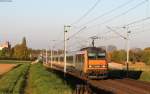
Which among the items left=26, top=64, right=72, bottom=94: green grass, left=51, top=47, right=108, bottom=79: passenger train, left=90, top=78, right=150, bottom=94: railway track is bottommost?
left=90, top=78, right=150, bottom=94: railway track

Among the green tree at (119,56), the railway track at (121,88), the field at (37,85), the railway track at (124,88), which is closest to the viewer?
the field at (37,85)

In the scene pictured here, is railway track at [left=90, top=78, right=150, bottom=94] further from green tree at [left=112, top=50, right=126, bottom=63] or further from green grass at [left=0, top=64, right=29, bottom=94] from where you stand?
green tree at [left=112, top=50, right=126, bottom=63]

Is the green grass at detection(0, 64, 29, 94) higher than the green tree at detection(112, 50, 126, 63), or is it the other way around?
the green tree at detection(112, 50, 126, 63)

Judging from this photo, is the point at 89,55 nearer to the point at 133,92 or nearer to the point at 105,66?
the point at 105,66

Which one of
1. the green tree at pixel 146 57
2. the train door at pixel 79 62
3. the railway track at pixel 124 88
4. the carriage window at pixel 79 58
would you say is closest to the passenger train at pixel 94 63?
the carriage window at pixel 79 58

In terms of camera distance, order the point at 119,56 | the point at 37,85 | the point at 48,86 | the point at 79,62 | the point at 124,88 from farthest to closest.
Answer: the point at 119,56, the point at 79,62, the point at 124,88, the point at 37,85, the point at 48,86

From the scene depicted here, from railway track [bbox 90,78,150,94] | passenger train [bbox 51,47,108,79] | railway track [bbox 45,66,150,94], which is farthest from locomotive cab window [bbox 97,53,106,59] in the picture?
railway track [bbox 90,78,150,94]

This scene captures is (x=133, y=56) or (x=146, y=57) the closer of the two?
(x=146, y=57)

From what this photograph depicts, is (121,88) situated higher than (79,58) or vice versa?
(79,58)

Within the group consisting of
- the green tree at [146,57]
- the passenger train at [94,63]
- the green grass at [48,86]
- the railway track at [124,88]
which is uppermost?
the green tree at [146,57]

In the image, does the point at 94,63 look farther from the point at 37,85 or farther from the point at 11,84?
the point at 37,85

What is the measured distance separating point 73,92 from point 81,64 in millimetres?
22224

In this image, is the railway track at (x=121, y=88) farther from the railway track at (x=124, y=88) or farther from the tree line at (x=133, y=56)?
the tree line at (x=133, y=56)

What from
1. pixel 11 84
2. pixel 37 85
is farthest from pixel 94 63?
pixel 37 85
